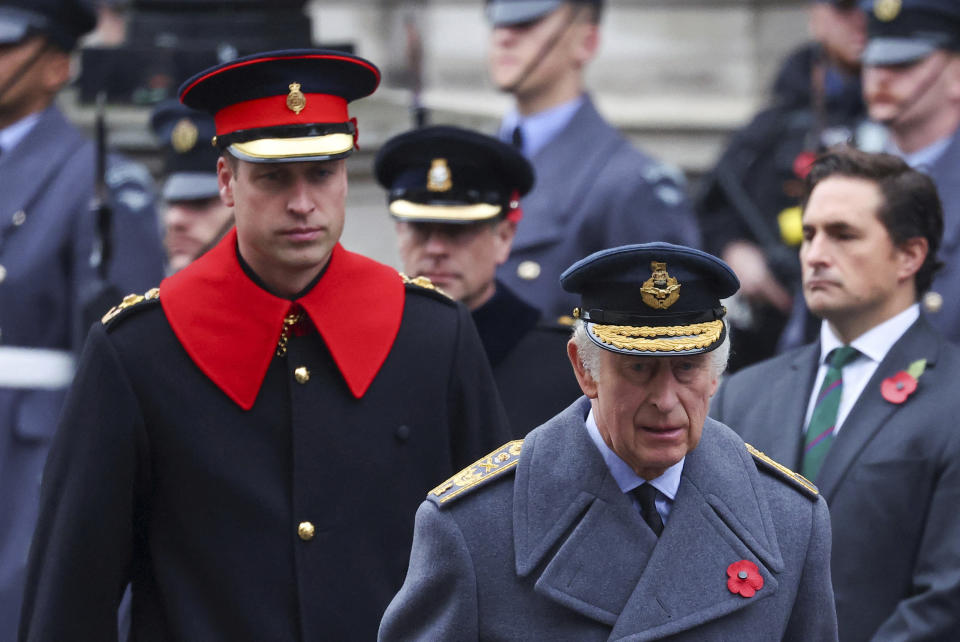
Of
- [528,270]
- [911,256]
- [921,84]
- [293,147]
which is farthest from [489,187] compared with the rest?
[921,84]

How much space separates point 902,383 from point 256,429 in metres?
1.88

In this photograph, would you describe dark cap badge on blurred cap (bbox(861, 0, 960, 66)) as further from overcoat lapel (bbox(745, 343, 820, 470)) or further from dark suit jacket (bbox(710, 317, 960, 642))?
dark suit jacket (bbox(710, 317, 960, 642))

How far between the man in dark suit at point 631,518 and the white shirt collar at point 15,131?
149 inches

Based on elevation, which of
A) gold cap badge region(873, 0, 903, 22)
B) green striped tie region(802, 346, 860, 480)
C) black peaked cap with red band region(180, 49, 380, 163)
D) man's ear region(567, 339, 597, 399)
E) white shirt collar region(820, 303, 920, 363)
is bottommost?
green striped tie region(802, 346, 860, 480)

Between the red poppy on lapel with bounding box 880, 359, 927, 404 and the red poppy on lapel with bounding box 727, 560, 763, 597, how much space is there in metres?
1.71

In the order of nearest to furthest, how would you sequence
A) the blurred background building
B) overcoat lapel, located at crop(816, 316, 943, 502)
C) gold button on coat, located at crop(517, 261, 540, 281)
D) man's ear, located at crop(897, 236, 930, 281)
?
overcoat lapel, located at crop(816, 316, 943, 502) < man's ear, located at crop(897, 236, 930, 281) < gold button on coat, located at crop(517, 261, 540, 281) < the blurred background building

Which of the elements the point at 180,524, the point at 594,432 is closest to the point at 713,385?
the point at 594,432

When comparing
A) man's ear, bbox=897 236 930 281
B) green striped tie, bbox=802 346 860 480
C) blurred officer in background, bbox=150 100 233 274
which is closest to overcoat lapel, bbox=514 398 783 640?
green striped tie, bbox=802 346 860 480

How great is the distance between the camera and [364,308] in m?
4.42

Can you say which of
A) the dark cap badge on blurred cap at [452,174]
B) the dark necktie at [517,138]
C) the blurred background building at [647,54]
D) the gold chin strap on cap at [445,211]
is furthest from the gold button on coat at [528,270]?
the blurred background building at [647,54]

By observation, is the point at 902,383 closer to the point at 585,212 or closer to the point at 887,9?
the point at 585,212

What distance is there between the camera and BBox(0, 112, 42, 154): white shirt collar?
23.0 ft

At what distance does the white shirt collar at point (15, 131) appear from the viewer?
7.02 meters

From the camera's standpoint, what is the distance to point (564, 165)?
282 inches
